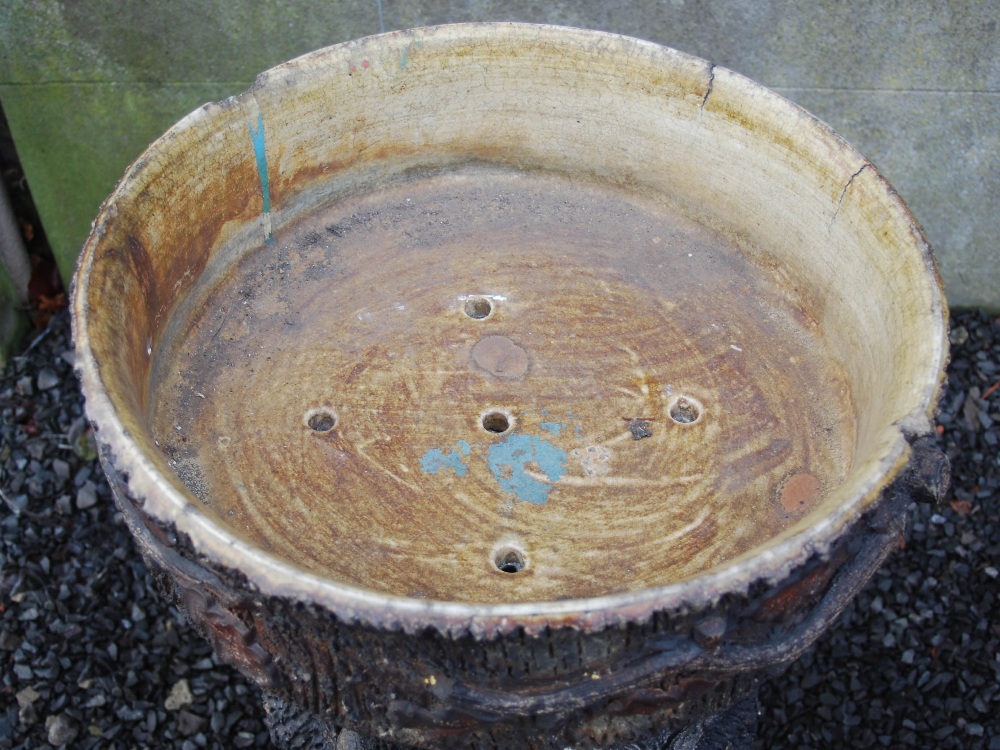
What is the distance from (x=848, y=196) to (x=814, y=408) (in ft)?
1.17

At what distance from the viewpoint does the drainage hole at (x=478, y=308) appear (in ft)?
6.91

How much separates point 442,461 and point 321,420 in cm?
22

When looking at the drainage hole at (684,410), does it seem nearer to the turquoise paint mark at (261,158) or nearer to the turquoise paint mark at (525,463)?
the turquoise paint mark at (525,463)

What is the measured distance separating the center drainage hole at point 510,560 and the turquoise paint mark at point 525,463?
0.10m

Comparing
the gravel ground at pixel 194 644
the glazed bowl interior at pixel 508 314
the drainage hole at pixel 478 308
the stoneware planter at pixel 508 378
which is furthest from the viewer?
the gravel ground at pixel 194 644

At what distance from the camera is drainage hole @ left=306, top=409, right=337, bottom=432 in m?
1.91

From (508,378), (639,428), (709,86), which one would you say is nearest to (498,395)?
(508,378)

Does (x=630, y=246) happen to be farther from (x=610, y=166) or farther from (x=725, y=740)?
(x=725, y=740)

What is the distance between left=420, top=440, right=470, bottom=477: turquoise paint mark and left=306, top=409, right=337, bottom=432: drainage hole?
167 mm

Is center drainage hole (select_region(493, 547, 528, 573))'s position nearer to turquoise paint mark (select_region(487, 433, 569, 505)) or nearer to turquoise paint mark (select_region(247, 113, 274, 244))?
turquoise paint mark (select_region(487, 433, 569, 505))

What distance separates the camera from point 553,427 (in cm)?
193

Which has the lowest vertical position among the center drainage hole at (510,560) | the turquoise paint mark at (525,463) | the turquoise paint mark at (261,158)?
the center drainage hole at (510,560)

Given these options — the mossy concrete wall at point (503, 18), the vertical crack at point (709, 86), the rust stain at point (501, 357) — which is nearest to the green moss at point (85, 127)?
the mossy concrete wall at point (503, 18)

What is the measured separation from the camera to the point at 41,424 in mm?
3021
